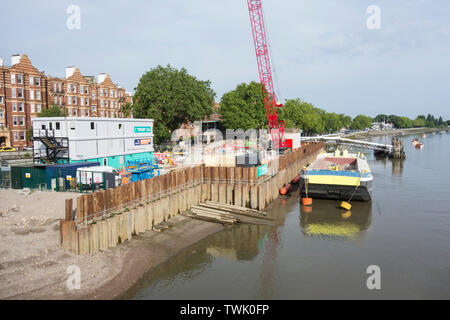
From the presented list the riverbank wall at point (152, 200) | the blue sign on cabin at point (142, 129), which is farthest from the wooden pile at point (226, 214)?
the blue sign on cabin at point (142, 129)

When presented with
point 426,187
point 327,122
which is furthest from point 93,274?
point 327,122

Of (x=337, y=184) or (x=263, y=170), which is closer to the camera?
(x=263, y=170)

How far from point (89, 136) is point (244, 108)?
57094 mm

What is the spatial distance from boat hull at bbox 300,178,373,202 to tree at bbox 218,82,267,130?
5293 cm

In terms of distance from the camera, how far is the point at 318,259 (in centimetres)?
2044

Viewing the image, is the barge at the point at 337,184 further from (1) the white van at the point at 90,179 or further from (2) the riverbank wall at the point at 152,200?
(1) the white van at the point at 90,179

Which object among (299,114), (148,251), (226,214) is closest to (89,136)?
(226,214)

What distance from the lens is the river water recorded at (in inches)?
649

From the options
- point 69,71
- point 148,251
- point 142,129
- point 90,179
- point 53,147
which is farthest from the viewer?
point 69,71

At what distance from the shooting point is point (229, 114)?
86188mm

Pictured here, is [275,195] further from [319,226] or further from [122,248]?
[122,248]

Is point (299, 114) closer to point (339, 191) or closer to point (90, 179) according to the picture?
point (339, 191)

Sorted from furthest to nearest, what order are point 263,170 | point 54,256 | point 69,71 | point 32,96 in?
point 69,71, point 32,96, point 263,170, point 54,256

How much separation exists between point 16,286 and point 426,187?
4624cm
